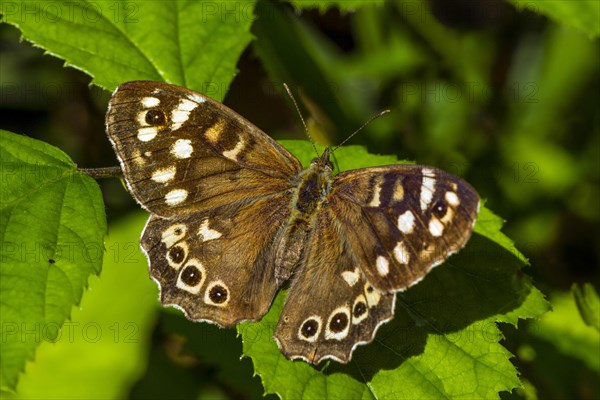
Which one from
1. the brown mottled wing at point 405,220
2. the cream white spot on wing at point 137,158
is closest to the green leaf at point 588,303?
the brown mottled wing at point 405,220

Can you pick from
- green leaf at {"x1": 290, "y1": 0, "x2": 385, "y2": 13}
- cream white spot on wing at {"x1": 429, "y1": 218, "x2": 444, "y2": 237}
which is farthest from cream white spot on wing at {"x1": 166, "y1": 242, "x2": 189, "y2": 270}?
green leaf at {"x1": 290, "y1": 0, "x2": 385, "y2": 13}

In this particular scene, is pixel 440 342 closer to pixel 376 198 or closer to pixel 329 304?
pixel 329 304

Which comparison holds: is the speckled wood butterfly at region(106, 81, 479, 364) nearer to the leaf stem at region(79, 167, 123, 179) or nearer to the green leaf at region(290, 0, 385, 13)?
the leaf stem at region(79, 167, 123, 179)

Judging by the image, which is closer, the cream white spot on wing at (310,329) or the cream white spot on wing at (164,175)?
the cream white spot on wing at (310,329)

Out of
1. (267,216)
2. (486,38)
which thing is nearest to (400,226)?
(267,216)

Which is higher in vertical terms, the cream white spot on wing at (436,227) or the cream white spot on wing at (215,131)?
the cream white spot on wing at (436,227)

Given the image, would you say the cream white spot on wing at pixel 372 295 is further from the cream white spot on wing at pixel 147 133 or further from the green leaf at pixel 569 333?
the green leaf at pixel 569 333

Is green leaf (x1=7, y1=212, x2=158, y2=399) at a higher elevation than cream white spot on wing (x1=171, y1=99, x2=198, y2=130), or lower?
lower
